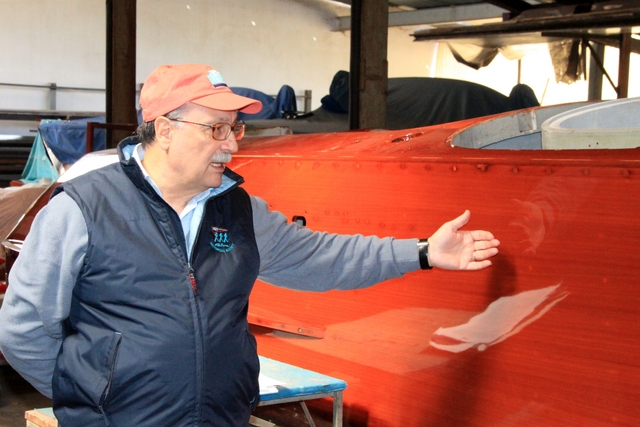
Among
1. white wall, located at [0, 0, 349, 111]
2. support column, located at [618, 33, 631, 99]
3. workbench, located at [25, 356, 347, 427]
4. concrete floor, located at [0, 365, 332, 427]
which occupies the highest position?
white wall, located at [0, 0, 349, 111]

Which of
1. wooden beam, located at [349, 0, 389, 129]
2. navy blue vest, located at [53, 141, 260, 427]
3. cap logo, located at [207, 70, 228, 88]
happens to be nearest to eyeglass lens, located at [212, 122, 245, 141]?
cap logo, located at [207, 70, 228, 88]

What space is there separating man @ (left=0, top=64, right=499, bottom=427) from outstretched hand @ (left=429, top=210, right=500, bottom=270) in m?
0.49

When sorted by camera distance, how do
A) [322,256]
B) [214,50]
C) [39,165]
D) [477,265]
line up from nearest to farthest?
[477,265] < [322,256] < [39,165] < [214,50]

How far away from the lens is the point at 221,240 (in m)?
1.82

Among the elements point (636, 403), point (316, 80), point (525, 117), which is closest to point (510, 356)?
point (636, 403)

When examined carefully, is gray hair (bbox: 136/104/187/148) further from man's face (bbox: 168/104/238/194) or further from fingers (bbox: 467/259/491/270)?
fingers (bbox: 467/259/491/270)

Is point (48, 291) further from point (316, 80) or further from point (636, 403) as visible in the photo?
point (316, 80)

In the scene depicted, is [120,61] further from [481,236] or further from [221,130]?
[481,236]

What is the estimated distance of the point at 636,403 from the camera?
7.18 ft

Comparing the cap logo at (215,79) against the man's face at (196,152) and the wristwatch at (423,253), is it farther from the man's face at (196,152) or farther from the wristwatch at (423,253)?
the wristwatch at (423,253)

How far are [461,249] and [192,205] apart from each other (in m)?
0.73

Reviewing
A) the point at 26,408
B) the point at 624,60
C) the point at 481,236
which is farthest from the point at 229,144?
the point at 624,60

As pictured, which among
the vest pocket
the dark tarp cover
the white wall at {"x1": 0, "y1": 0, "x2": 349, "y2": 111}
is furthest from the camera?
the white wall at {"x1": 0, "y1": 0, "x2": 349, "y2": 111}

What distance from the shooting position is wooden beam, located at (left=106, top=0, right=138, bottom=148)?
6809 mm
